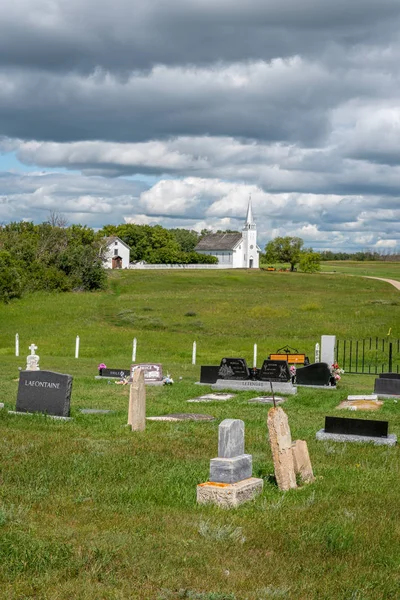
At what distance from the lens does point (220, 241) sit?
153 meters

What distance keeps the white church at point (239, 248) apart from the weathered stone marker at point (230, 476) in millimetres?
136829

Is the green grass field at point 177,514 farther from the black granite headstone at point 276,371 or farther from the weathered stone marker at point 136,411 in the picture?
the black granite headstone at point 276,371

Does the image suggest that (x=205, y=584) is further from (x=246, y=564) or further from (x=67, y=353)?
(x=67, y=353)

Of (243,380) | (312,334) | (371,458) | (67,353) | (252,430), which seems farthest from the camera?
(312,334)

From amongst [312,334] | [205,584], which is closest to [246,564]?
[205,584]

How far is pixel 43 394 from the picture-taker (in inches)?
600

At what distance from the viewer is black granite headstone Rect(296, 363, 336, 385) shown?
24.2 meters

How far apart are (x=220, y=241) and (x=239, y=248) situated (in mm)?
6097

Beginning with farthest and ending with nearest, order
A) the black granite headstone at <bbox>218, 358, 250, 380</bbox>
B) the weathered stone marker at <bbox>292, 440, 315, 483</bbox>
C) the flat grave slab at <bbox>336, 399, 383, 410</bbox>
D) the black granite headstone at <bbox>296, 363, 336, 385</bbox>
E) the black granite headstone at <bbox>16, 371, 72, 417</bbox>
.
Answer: the black granite headstone at <bbox>296, 363, 336, 385</bbox>, the black granite headstone at <bbox>218, 358, 250, 380</bbox>, the flat grave slab at <bbox>336, 399, 383, 410</bbox>, the black granite headstone at <bbox>16, 371, 72, 417</bbox>, the weathered stone marker at <bbox>292, 440, 315, 483</bbox>

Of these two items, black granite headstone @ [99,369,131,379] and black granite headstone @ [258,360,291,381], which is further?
black granite headstone @ [99,369,131,379]

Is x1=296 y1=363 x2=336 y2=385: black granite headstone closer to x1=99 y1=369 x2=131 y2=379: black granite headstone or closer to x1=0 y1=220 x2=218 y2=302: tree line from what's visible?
x1=99 y1=369 x2=131 y2=379: black granite headstone

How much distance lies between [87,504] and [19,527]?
4.00ft

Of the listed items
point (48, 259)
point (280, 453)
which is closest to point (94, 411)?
point (280, 453)

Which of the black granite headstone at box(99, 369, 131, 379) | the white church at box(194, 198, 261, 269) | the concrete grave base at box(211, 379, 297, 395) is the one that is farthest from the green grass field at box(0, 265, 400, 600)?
the white church at box(194, 198, 261, 269)
